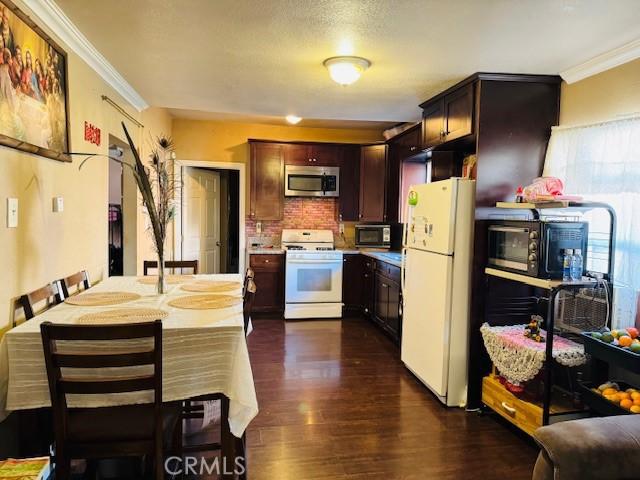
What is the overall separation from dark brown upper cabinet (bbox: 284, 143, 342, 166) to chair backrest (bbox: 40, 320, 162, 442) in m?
4.12

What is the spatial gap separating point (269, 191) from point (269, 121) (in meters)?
0.95

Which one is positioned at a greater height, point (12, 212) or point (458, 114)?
point (458, 114)

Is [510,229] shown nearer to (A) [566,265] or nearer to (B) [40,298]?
(A) [566,265]

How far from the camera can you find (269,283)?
529 centimetres

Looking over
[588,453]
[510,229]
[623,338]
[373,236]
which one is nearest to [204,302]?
[588,453]

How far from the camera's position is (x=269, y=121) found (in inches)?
217

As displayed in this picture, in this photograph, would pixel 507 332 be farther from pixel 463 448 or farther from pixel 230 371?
pixel 230 371

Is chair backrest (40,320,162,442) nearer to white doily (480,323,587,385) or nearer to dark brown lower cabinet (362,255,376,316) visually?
white doily (480,323,587,385)

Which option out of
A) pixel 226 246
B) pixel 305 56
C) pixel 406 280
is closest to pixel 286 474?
pixel 406 280

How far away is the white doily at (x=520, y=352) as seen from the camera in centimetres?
234

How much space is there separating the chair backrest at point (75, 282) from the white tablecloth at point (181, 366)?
410mm

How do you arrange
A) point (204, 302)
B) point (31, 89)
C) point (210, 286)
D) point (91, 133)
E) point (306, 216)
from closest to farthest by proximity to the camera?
point (31, 89) < point (204, 302) < point (210, 286) < point (91, 133) < point (306, 216)

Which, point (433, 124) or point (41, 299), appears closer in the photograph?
point (41, 299)

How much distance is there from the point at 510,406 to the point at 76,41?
3.45 m
